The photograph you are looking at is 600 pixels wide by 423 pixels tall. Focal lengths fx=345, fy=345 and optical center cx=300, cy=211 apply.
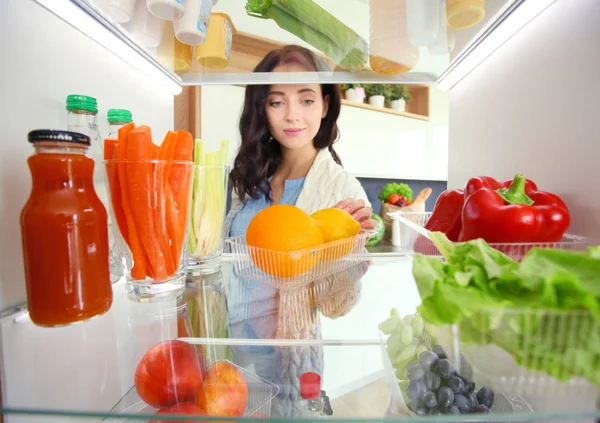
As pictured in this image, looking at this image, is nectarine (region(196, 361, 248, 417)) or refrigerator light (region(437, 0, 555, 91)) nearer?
nectarine (region(196, 361, 248, 417))

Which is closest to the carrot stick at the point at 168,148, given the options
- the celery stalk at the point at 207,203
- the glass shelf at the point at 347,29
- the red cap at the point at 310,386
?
the celery stalk at the point at 207,203

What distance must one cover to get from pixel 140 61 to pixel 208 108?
2.93 feet

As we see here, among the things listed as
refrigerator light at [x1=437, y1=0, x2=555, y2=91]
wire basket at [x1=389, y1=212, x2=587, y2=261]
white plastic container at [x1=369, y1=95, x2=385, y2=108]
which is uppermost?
white plastic container at [x1=369, y1=95, x2=385, y2=108]

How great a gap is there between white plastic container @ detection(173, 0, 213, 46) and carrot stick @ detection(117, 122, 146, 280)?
0.70ft

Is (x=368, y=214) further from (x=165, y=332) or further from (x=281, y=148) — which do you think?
(x=281, y=148)

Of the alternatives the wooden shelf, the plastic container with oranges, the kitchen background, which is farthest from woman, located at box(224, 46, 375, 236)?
the plastic container with oranges

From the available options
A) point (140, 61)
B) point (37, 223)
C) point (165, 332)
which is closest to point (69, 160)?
point (37, 223)

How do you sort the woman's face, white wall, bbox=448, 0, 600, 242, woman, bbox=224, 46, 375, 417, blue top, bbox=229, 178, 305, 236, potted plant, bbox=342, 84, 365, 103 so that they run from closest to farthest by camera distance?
white wall, bbox=448, 0, 600, 242, woman, bbox=224, 46, 375, 417, the woman's face, blue top, bbox=229, 178, 305, 236, potted plant, bbox=342, 84, 365, 103

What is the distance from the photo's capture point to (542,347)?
22 centimetres

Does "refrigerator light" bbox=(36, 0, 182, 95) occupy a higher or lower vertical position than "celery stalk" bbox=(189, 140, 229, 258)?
higher

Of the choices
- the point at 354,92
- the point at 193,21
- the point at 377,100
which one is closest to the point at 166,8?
the point at 193,21

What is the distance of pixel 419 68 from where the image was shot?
2.34 feet

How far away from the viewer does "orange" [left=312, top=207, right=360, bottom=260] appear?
0.58 m

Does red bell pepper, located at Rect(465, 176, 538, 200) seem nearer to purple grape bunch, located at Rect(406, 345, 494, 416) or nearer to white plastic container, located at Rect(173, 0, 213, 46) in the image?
purple grape bunch, located at Rect(406, 345, 494, 416)
